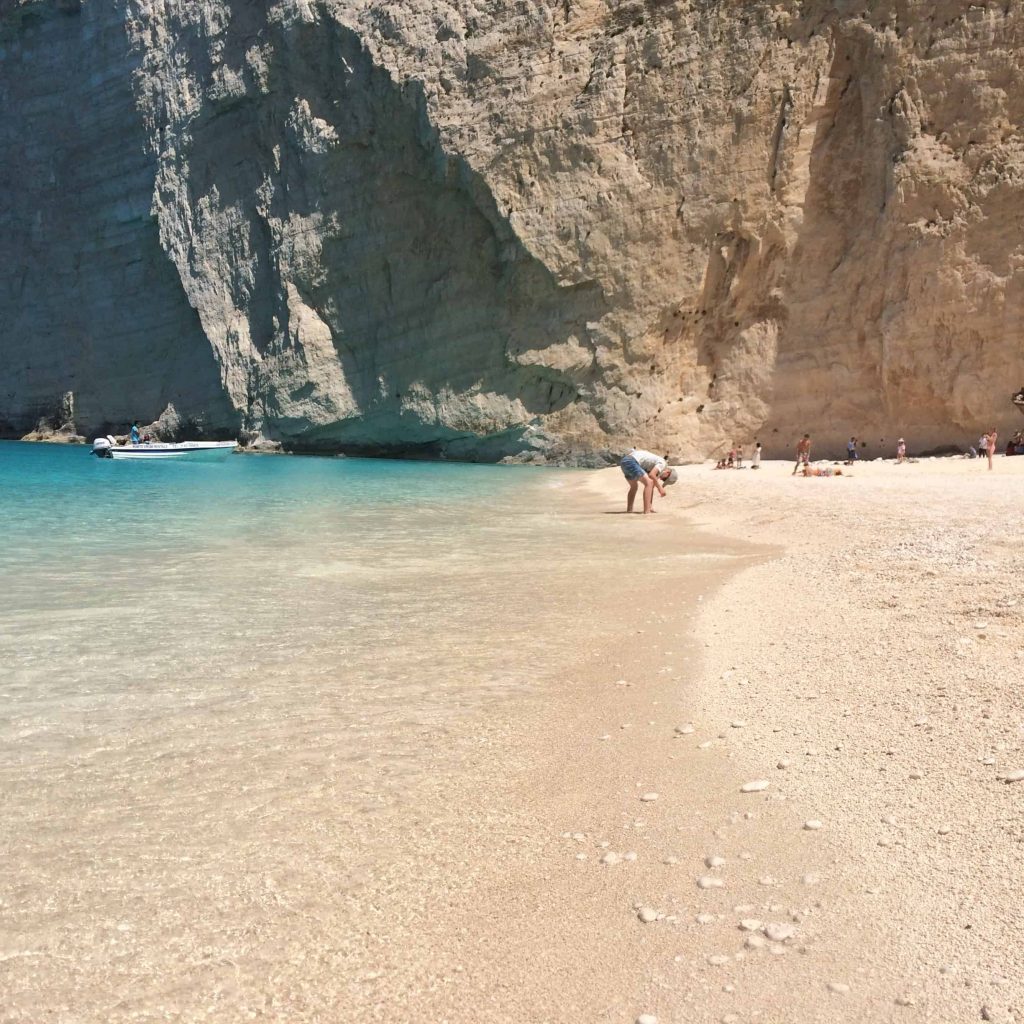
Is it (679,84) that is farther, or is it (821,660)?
(679,84)

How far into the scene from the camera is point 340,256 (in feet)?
115

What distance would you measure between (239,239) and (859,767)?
38741mm

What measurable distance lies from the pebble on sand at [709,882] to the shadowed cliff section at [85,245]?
39.0 metres

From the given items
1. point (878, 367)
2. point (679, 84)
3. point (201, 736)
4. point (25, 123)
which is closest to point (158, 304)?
point (25, 123)

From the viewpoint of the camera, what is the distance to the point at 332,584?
25.2 ft

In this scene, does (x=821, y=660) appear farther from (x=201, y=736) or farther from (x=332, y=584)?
(x=332, y=584)

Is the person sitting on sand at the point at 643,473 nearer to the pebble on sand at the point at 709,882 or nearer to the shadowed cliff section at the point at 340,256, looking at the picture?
the pebble on sand at the point at 709,882

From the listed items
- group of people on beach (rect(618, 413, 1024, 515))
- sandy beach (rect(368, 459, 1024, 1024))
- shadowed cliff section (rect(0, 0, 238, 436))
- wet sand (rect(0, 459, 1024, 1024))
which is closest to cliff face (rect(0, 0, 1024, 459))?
shadowed cliff section (rect(0, 0, 238, 436))

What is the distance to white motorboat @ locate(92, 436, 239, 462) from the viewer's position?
107 ft

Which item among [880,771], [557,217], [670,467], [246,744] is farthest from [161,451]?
[880,771]

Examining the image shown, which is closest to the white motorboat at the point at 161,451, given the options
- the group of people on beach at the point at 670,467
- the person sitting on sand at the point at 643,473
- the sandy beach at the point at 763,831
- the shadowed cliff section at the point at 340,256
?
the shadowed cliff section at the point at 340,256

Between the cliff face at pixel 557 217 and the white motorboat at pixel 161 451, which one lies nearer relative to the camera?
the cliff face at pixel 557 217

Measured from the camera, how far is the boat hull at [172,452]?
32.9 meters

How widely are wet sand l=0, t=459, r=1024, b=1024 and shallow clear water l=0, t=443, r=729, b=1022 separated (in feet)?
0.05
